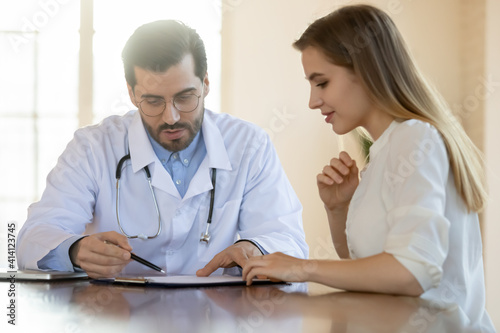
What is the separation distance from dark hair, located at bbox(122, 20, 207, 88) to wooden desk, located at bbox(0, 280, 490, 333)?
95 cm

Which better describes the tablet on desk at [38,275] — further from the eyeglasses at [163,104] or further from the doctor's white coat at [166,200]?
the eyeglasses at [163,104]

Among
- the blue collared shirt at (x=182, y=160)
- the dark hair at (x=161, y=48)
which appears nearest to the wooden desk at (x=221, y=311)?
the blue collared shirt at (x=182, y=160)

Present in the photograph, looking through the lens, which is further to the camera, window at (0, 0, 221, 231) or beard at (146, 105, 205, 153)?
window at (0, 0, 221, 231)

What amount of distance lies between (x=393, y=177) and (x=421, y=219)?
16 centimetres

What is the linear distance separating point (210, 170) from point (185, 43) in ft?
1.54

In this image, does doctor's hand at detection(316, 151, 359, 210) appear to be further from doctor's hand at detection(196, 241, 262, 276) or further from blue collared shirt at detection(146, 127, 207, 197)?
blue collared shirt at detection(146, 127, 207, 197)

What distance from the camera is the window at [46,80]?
15.3 feet

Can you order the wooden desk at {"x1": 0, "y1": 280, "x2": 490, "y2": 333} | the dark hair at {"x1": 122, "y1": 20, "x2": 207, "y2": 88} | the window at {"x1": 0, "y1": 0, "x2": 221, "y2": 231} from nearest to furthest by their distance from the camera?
the wooden desk at {"x1": 0, "y1": 280, "x2": 490, "y2": 333}
the dark hair at {"x1": 122, "y1": 20, "x2": 207, "y2": 88}
the window at {"x1": 0, "y1": 0, "x2": 221, "y2": 231}

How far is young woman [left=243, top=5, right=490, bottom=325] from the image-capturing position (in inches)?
48.4

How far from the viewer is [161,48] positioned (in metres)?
2.13

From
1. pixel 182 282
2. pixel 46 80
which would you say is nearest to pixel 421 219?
pixel 182 282

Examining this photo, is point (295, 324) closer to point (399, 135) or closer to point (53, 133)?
point (399, 135)

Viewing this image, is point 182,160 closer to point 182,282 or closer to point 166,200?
point 166,200

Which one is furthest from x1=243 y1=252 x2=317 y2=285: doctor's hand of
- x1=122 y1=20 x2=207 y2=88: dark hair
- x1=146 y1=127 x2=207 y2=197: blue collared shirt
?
x1=122 y1=20 x2=207 y2=88: dark hair
